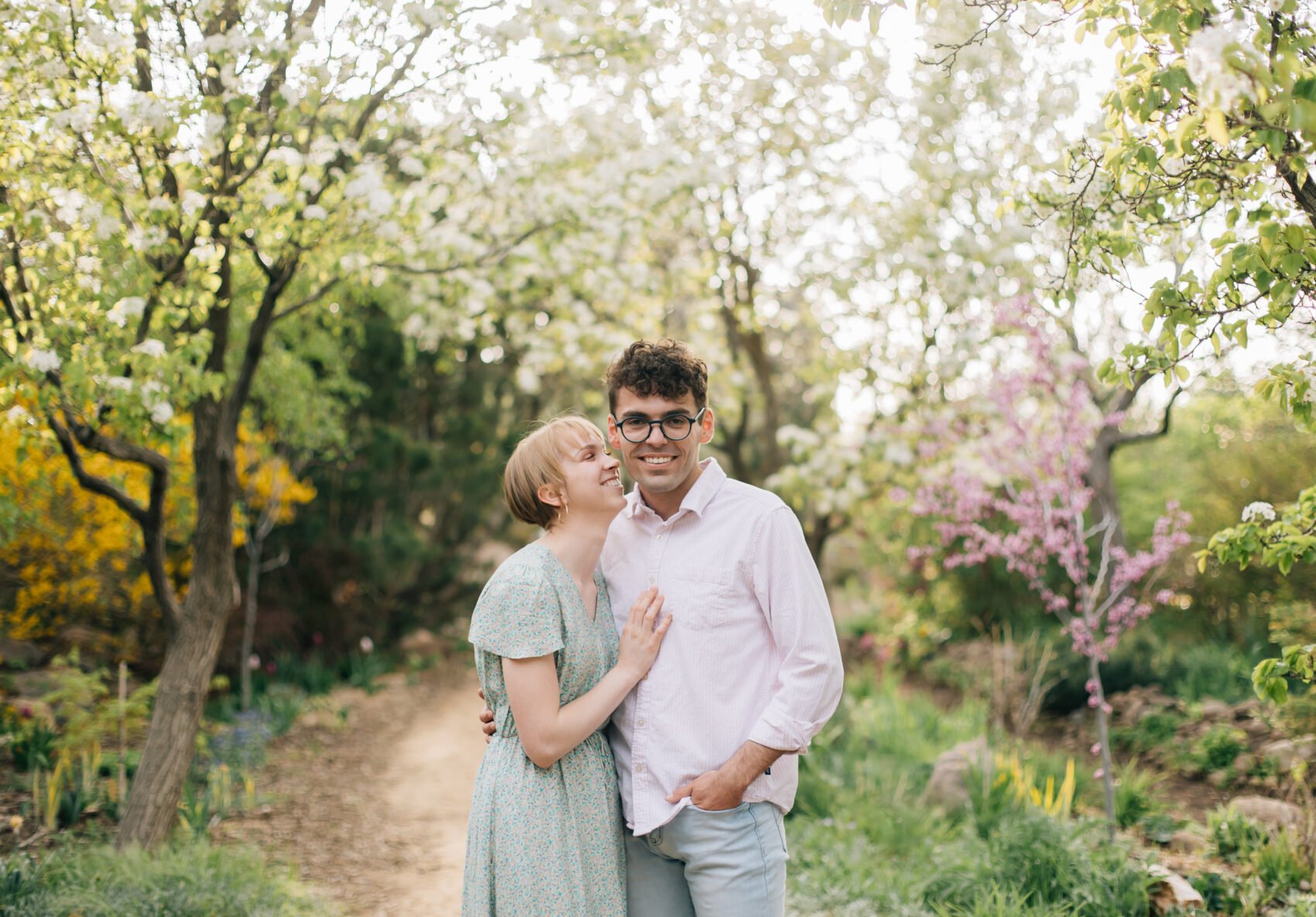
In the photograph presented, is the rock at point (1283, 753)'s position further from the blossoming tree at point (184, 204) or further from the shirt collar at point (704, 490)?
the blossoming tree at point (184, 204)

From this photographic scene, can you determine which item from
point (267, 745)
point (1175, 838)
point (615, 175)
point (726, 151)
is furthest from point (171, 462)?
point (1175, 838)

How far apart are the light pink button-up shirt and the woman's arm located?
0.10 meters

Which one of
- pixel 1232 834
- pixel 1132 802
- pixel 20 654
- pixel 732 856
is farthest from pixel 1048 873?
pixel 20 654

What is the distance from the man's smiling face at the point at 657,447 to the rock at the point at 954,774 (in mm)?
3209

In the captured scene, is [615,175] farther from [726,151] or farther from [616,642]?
[616,642]

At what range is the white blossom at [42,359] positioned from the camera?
3082 mm

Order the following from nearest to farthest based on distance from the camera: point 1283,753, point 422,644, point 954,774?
point 954,774 < point 1283,753 < point 422,644

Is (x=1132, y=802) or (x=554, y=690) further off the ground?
(x=554, y=690)

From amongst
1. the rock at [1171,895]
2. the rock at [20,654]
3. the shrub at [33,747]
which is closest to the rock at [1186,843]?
the rock at [1171,895]

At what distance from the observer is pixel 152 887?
11.4ft

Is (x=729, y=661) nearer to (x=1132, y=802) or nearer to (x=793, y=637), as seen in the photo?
(x=793, y=637)

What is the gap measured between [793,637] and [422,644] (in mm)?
9215

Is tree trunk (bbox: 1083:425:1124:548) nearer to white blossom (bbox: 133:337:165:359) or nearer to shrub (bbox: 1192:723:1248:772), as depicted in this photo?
shrub (bbox: 1192:723:1248:772)

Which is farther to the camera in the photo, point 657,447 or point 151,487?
point 151,487
